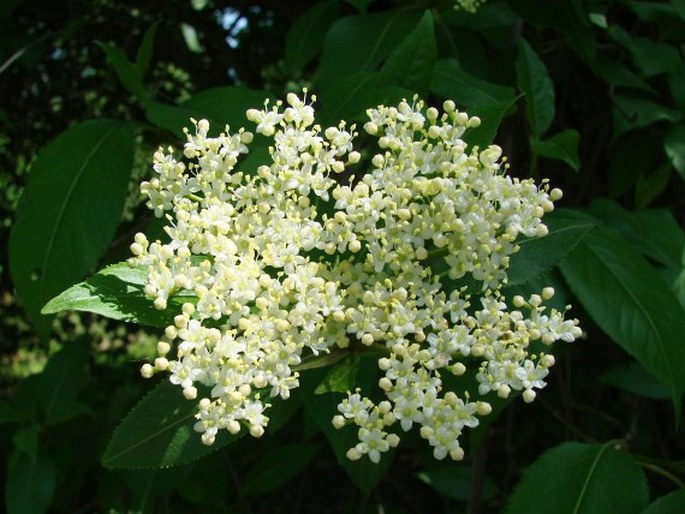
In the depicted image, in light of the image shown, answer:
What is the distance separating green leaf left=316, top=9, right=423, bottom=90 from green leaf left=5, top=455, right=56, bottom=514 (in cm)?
120

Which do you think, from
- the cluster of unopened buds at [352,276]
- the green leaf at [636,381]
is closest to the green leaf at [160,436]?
the cluster of unopened buds at [352,276]

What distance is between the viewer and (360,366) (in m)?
1.43

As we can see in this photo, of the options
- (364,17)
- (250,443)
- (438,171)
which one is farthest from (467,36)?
(250,443)

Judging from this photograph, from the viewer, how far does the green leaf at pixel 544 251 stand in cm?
135

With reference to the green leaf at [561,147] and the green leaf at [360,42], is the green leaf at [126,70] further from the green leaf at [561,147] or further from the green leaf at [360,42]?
the green leaf at [561,147]

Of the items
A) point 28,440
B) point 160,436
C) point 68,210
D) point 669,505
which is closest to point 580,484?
point 669,505

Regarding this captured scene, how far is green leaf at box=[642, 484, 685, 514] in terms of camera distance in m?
1.51

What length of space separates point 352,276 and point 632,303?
0.66m

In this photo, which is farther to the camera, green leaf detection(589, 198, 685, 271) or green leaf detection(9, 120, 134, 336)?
green leaf detection(589, 198, 685, 271)

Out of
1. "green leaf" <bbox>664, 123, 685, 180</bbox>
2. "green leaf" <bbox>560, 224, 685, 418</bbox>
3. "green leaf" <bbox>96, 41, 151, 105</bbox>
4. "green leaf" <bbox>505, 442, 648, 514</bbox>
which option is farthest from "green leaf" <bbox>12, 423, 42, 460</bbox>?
"green leaf" <bbox>664, 123, 685, 180</bbox>

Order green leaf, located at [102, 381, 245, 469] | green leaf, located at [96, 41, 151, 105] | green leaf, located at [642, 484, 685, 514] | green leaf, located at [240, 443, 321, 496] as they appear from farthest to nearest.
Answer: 1. green leaf, located at [240, 443, 321, 496]
2. green leaf, located at [96, 41, 151, 105]
3. green leaf, located at [642, 484, 685, 514]
4. green leaf, located at [102, 381, 245, 469]

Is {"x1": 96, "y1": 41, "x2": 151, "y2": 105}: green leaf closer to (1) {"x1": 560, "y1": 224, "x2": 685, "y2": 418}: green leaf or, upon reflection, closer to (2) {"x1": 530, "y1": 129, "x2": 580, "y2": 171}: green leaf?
(2) {"x1": 530, "y1": 129, "x2": 580, "y2": 171}: green leaf

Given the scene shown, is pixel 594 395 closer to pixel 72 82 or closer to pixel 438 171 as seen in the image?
pixel 438 171

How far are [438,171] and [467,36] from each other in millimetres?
987
